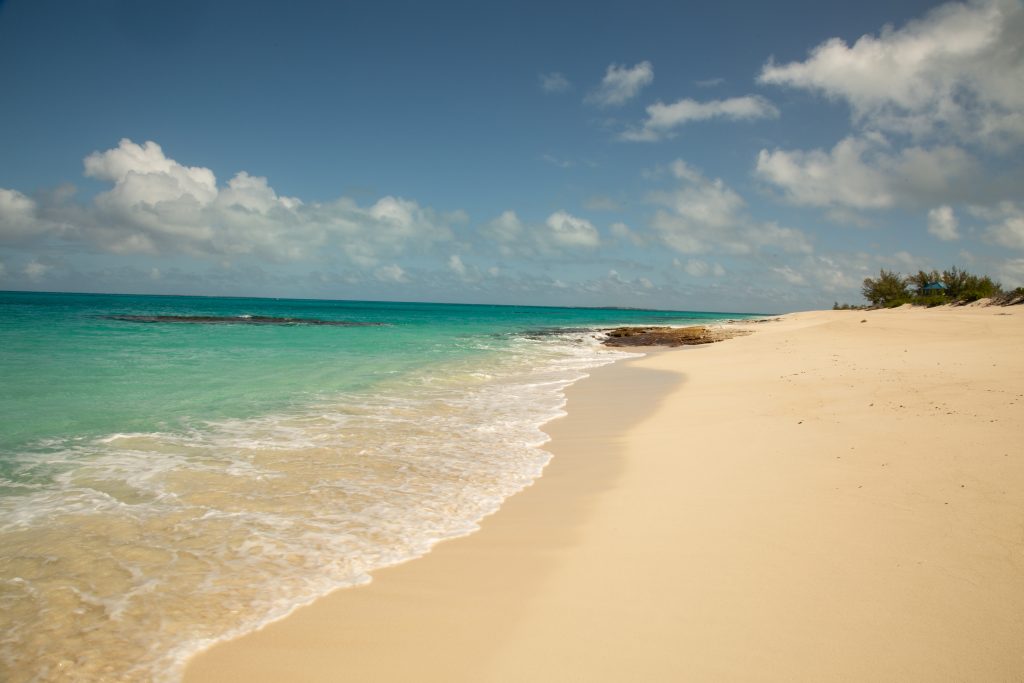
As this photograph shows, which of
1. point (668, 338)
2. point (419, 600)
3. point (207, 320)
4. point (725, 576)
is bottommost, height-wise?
point (419, 600)

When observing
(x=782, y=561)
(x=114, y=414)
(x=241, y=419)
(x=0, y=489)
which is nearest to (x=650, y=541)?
(x=782, y=561)

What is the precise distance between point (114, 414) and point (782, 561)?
11491mm

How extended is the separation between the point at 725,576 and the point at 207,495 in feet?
18.0

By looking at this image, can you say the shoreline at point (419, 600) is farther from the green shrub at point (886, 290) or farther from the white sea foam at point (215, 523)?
the green shrub at point (886, 290)

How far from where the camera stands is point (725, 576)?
378 centimetres

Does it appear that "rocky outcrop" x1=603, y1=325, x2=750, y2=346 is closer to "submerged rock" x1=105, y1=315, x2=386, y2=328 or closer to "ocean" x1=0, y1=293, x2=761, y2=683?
"ocean" x1=0, y1=293, x2=761, y2=683

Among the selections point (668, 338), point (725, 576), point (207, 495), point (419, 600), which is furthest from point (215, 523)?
point (668, 338)

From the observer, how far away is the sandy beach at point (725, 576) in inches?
115

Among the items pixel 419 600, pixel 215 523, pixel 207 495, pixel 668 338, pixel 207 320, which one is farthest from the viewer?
pixel 207 320

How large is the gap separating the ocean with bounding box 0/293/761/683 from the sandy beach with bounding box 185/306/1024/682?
0.51 meters

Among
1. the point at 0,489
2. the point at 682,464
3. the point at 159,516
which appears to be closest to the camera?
the point at 159,516

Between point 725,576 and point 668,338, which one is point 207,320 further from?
point 725,576

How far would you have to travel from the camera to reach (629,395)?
1312 cm

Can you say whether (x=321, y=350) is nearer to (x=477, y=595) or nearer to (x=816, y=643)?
(x=477, y=595)
